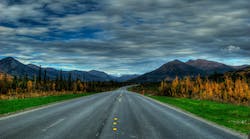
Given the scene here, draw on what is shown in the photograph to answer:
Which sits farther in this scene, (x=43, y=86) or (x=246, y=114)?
(x=43, y=86)

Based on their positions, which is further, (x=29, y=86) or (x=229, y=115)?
(x=29, y=86)

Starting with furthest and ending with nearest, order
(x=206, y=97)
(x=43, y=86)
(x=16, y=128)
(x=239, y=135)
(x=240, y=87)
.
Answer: (x=43, y=86), (x=206, y=97), (x=240, y=87), (x=16, y=128), (x=239, y=135)

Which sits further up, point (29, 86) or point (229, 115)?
point (29, 86)

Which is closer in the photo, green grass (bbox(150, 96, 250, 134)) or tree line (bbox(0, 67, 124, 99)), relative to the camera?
green grass (bbox(150, 96, 250, 134))

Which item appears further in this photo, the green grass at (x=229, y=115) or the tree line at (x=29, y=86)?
the tree line at (x=29, y=86)

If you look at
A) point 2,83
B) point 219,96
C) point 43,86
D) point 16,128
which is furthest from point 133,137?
point 43,86

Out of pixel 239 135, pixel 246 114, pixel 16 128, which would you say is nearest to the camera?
pixel 239 135

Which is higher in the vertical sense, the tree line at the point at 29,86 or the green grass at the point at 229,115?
the tree line at the point at 29,86

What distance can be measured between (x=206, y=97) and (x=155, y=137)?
1100 inches

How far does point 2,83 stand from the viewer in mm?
55375

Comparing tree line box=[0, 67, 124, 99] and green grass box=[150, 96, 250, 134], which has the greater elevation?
tree line box=[0, 67, 124, 99]

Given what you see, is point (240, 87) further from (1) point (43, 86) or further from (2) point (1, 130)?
(1) point (43, 86)

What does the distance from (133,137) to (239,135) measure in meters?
4.28

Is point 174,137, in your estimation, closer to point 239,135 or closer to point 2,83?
point 239,135
